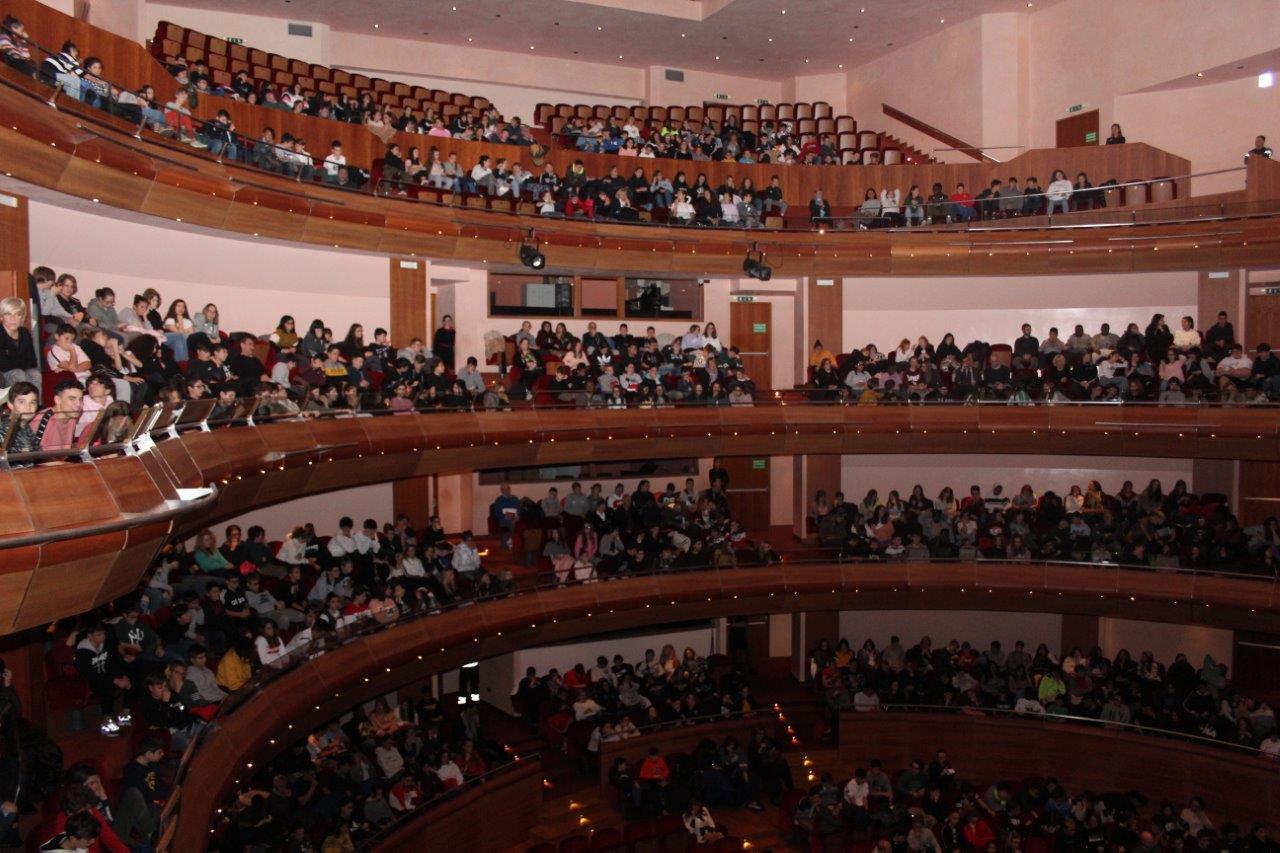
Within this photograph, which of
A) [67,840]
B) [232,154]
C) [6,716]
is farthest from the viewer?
[232,154]

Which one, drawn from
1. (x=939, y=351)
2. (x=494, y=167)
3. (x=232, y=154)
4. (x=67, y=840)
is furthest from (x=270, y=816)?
(x=939, y=351)

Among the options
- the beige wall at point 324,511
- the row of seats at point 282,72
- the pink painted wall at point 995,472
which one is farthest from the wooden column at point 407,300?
the pink painted wall at point 995,472

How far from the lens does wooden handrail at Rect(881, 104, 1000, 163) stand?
21.8 m

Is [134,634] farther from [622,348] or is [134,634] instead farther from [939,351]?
[939,351]

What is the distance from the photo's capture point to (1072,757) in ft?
55.8

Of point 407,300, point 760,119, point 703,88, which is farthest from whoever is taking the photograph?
point 703,88

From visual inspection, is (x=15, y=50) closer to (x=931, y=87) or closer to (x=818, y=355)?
(x=818, y=355)

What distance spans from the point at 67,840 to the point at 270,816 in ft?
14.3

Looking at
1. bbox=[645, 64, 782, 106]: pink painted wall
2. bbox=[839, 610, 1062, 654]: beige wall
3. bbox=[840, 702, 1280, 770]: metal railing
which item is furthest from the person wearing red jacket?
bbox=[645, 64, 782, 106]: pink painted wall

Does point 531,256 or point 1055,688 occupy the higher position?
point 531,256

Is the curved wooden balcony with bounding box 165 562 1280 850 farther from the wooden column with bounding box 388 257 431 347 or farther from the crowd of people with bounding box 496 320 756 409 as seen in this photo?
the wooden column with bounding box 388 257 431 347

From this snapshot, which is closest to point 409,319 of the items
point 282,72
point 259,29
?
point 282,72

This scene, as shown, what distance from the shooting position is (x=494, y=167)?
18.9m

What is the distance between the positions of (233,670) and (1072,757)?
12.9 metres
